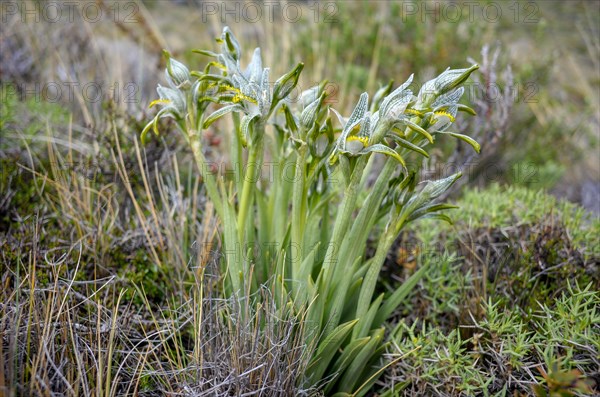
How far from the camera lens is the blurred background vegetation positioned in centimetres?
183

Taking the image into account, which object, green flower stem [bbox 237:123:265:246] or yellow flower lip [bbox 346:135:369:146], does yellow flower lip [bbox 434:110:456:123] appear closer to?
yellow flower lip [bbox 346:135:369:146]

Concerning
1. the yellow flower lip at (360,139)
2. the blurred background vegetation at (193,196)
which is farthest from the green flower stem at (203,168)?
the yellow flower lip at (360,139)

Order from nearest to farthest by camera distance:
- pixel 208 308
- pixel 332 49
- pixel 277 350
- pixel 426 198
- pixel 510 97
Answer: pixel 277 350
pixel 426 198
pixel 208 308
pixel 510 97
pixel 332 49

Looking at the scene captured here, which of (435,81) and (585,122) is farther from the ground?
(435,81)

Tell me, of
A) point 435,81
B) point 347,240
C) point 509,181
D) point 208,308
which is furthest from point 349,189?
point 509,181

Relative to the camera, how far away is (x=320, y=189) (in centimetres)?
196

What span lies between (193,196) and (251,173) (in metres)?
1.06

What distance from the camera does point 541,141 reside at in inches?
184

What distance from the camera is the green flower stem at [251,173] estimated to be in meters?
1.79

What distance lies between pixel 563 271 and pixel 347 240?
3.45ft

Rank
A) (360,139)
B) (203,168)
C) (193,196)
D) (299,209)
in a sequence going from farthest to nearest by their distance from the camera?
(193,196), (203,168), (299,209), (360,139)

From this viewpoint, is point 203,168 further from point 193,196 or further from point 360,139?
point 193,196

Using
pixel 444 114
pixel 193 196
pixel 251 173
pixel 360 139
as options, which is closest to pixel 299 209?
pixel 251 173

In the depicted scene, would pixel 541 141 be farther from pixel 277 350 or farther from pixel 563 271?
pixel 277 350
